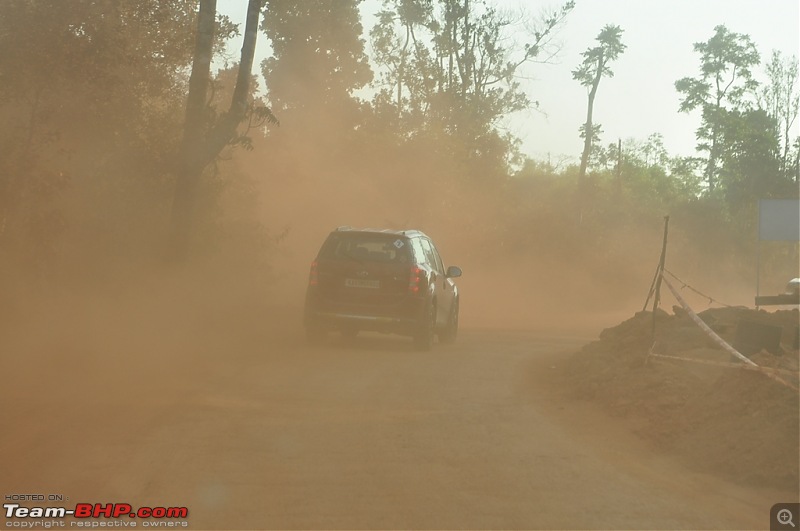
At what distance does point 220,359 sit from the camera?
14656 millimetres

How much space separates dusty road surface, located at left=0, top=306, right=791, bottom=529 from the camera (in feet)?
21.2

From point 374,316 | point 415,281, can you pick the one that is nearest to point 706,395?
point 415,281

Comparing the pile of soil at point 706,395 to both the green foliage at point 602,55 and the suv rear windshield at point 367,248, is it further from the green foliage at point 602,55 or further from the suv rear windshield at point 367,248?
the green foliage at point 602,55

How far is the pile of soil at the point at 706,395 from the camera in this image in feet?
25.8

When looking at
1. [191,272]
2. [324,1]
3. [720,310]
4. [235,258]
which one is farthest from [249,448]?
[324,1]

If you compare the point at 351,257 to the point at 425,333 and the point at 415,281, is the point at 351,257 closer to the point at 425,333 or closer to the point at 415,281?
the point at 415,281

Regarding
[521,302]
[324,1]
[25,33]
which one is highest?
[324,1]

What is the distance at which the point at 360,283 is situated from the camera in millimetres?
16328

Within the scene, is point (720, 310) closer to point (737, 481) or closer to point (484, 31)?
point (737, 481)

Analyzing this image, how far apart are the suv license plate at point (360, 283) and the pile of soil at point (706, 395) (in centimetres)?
344

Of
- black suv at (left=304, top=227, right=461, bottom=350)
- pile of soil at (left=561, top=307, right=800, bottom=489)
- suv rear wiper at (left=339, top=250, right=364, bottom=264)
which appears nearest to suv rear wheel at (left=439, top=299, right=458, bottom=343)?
black suv at (left=304, top=227, right=461, bottom=350)

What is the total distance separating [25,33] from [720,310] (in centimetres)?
1148

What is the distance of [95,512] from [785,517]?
435 centimetres

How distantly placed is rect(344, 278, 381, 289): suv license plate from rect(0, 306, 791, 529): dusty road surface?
2.57 m
